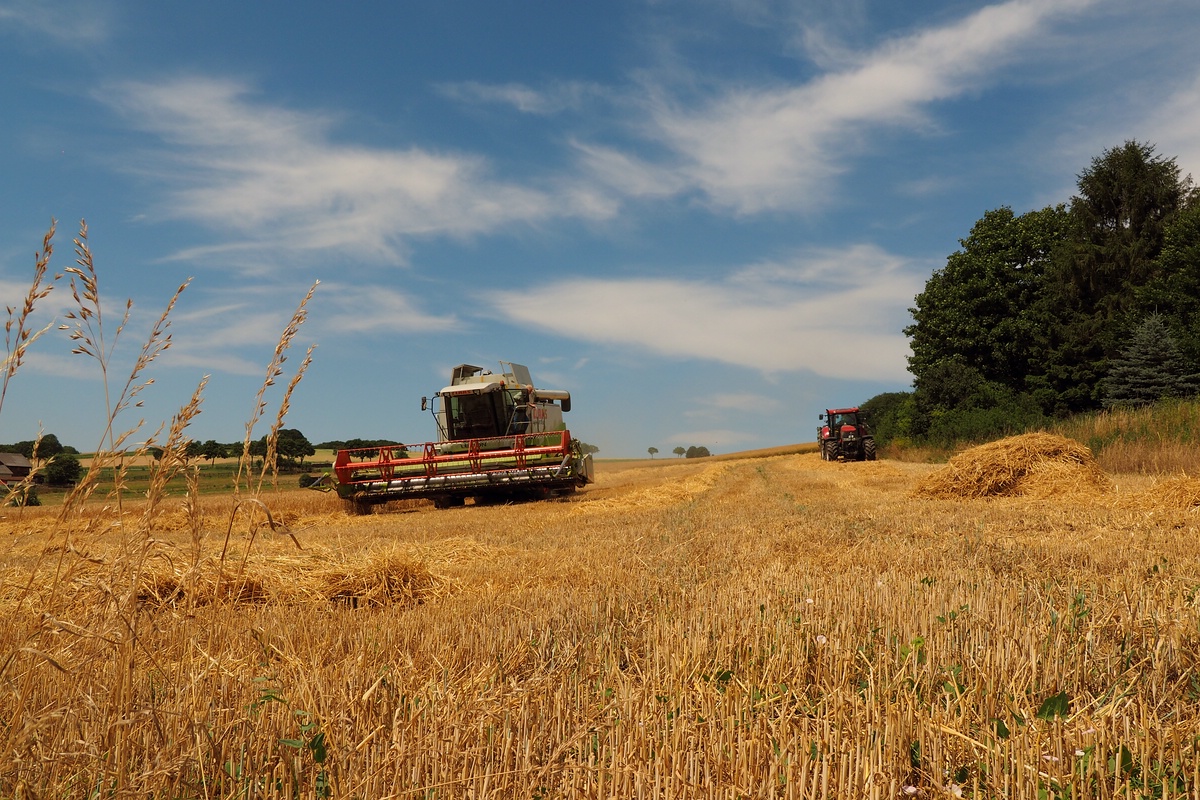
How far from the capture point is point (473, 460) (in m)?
16.5

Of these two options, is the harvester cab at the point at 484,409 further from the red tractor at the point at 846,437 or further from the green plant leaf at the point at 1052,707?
the red tractor at the point at 846,437

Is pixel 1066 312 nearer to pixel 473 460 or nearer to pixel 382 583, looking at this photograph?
pixel 473 460

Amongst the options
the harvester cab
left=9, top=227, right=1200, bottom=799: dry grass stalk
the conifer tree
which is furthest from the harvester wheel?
the conifer tree

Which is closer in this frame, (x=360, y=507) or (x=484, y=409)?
(x=360, y=507)

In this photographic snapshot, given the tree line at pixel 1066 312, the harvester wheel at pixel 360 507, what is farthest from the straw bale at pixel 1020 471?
the tree line at pixel 1066 312

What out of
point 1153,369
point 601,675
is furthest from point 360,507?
point 1153,369

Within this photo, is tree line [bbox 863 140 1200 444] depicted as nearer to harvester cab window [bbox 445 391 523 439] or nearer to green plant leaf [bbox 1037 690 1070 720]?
harvester cab window [bbox 445 391 523 439]

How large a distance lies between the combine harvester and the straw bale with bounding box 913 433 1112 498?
748 cm

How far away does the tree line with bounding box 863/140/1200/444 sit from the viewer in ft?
103

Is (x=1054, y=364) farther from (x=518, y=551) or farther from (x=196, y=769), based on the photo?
(x=196, y=769)

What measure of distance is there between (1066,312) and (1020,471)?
31.5 metres

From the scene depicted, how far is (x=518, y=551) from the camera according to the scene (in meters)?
7.48

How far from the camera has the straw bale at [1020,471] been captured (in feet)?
40.9

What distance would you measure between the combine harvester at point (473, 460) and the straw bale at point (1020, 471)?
7.48 m
